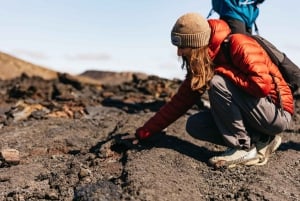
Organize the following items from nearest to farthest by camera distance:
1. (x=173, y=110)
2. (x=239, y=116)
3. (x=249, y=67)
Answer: (x=249, y=67) → (x=239, y=116) → (x=173, y=110)

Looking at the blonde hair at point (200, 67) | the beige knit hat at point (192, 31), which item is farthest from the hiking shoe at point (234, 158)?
the beige knit hat at point (192, 31)

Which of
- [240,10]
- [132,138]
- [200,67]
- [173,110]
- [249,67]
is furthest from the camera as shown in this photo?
[240,10]

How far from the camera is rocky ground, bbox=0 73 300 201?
356cm

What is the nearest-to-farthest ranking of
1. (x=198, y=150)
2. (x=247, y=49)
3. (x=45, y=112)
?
(x=247, y=49), (x=198, y=150), (x=45, y=112)

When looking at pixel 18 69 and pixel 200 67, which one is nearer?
pixel 200 67

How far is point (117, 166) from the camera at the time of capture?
4148 millimetres

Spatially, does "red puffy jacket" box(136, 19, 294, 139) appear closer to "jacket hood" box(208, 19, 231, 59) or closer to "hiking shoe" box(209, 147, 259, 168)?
"jacket hood" box(208, 19, 231, 59)

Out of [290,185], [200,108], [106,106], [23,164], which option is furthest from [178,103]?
[106,106]

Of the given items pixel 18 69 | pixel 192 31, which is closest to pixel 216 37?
pixel 192 31

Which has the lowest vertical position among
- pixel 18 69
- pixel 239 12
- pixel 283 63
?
pixel 18 69

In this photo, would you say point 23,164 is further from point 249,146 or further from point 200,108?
point 200,108

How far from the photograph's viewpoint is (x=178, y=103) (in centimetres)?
431

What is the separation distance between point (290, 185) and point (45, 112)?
12.7 ft

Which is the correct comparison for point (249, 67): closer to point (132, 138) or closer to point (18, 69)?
point (132, 138)
